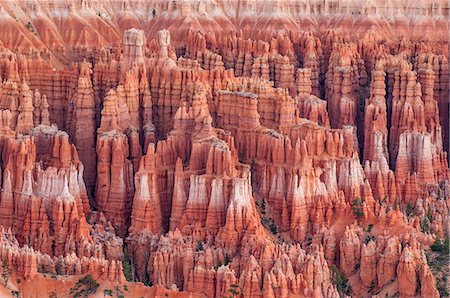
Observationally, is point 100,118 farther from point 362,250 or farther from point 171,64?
point 362,250

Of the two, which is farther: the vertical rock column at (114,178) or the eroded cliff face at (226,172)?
the vertical rock column at (114,178)

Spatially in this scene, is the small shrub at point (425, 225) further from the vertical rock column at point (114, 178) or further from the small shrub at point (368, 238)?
the vertical rock column at point (114, 178)

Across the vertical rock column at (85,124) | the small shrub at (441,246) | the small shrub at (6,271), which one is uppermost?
the vertical rock column at (85,124)

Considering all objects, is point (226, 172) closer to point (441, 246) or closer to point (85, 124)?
point (441, 246)

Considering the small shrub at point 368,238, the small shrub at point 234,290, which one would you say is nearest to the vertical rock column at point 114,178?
the small shrub at point 368,238

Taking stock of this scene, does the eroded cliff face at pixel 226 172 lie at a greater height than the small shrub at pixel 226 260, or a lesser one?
greater

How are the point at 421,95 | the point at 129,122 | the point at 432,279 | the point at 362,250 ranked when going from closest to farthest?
1. the point at 432,279
2. the point at 362,250
3. the point at 129,122
4. the point at 421,95

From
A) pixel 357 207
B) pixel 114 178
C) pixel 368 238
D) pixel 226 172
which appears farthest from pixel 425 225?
pixel 114 178

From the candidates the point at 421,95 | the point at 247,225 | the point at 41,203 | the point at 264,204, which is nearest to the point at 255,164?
the point at 264,204
